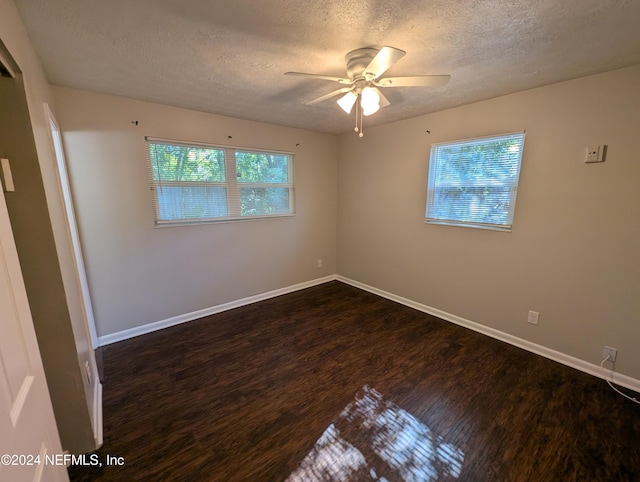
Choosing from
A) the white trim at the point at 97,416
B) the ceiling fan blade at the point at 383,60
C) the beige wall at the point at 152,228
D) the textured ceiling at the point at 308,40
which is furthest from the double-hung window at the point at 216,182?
the ceiling fan blade at the point at 383,60

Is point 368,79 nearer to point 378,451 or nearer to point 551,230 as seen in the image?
point 551,230

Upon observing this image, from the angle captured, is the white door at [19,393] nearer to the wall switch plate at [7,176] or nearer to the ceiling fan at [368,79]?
the wall switch plate at [7,176]

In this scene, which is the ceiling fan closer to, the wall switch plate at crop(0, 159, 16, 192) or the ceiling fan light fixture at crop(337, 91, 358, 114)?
the ceiling fan light fixture at crop(337, 91, 358, 114)

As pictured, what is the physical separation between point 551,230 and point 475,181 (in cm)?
79

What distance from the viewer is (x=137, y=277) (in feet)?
9.10

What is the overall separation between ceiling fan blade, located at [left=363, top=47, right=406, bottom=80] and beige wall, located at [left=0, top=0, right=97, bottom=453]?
1601 mm

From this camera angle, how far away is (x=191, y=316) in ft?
10.4

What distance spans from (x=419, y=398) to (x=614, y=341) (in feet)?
5.42

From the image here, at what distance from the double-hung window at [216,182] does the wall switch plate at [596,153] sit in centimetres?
305

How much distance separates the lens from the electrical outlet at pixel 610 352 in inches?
84.0

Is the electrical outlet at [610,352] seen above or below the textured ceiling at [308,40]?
below

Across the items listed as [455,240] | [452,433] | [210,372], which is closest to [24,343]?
[210,372]

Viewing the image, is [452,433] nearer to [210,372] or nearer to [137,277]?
[210,372]

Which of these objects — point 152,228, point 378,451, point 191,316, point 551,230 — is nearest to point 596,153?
point 551,230
